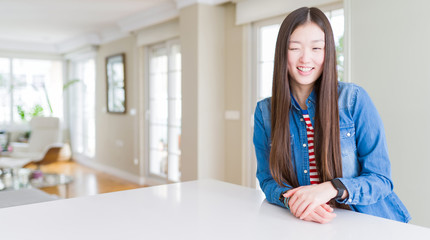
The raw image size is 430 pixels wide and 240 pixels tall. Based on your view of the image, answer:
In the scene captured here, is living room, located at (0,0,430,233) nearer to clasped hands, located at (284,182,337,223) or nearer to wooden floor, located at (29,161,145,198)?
wooden floor, located at (29,161,145,198)

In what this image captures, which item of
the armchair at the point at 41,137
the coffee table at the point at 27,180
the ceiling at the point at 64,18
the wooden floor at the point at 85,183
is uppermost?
the ceiling at the point at 64,18

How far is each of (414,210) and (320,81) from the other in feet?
5.56

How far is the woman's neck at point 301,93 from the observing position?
48.7 inches

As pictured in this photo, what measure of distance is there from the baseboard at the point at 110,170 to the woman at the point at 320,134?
4759 millimetres

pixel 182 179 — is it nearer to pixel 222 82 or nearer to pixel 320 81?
pixel 222 82

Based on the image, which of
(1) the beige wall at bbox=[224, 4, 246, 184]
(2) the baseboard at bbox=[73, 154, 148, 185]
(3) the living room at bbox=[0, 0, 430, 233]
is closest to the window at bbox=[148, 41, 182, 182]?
(3) the living room at bbox=[0, 0, 430, 233]

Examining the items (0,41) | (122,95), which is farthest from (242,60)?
(0,41)

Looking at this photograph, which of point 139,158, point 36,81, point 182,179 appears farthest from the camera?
point 36,81

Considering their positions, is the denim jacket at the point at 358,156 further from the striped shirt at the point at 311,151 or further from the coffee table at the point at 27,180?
the coffee table at the point at 27,180

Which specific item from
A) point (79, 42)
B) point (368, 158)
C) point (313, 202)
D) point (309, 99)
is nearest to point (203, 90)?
point (309, 99)

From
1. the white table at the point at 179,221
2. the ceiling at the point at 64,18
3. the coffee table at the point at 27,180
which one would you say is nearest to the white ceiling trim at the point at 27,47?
the ceiling at the point at 64,18

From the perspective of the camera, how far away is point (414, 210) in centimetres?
245

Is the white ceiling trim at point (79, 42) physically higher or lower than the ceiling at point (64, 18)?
lower

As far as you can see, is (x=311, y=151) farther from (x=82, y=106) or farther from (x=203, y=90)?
(x=82, y=106)
